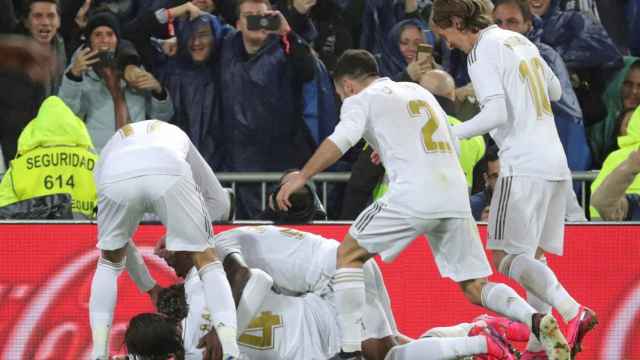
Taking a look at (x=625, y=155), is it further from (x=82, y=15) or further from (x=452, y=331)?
(x=82, y=15)

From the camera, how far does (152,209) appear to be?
8367mm

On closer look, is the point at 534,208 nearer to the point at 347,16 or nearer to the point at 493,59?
the point at 493,59

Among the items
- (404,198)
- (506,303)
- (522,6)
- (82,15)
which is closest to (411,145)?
(404,198)

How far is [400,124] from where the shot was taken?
8.17 m

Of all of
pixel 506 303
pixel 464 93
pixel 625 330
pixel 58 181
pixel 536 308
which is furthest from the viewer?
pixel 464 93

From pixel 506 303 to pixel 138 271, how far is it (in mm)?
2293

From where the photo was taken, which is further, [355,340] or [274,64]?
[274,64]

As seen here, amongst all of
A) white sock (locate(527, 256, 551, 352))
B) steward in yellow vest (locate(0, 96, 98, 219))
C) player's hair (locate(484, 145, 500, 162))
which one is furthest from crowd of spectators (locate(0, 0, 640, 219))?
white sock (locate(527, 256, 551, 352))

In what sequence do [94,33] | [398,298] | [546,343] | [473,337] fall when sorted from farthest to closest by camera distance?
[94,33] → [398,298] → [473,337] → [546,343]

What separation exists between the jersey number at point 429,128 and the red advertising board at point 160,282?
5.12ft

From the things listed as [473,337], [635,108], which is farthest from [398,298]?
[635,108]

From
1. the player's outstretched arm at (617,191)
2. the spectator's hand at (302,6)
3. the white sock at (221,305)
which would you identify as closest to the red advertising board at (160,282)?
the player's outstretched arm at (617,191)

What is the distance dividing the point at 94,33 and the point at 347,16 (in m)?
1.96

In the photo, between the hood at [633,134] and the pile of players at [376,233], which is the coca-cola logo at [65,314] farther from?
the hood at [633,134]
